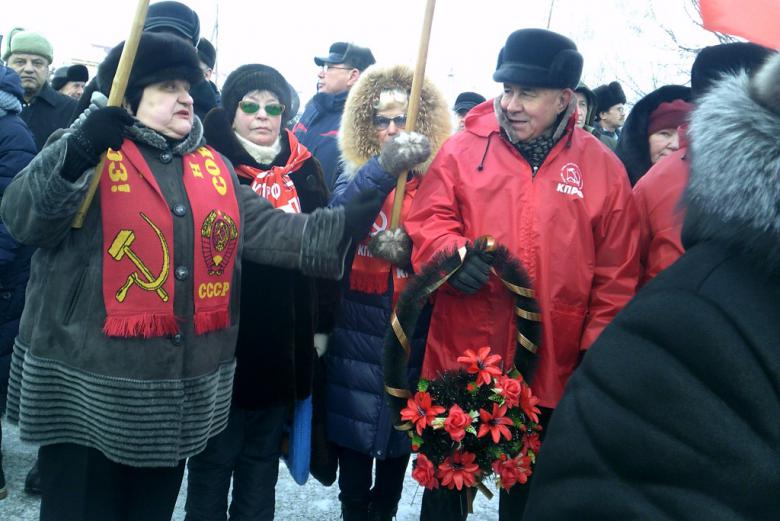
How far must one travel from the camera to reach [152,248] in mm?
2168

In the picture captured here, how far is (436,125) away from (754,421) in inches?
91.0

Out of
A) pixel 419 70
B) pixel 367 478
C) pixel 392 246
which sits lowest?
pixel 367 478

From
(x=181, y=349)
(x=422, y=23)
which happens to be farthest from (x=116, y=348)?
(x=422, y=23)

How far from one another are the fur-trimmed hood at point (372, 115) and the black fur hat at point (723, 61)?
1.06m

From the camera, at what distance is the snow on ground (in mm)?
3393

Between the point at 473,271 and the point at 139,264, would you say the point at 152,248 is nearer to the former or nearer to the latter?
the point at 139,264

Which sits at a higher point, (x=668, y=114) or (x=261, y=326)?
(x=668, y=114)

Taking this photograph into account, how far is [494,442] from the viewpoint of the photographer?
91.2 inches

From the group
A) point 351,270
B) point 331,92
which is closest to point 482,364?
point 351,270

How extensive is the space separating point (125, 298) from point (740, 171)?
1725mm

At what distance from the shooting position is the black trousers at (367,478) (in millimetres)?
3121

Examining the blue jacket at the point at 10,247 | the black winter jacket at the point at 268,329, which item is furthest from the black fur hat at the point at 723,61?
the blue jacket at the point at 10,247

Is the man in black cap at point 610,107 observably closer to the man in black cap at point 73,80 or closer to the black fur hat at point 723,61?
the black fur hat at point 723,61

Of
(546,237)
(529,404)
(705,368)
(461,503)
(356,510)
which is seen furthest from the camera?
(356,510)
